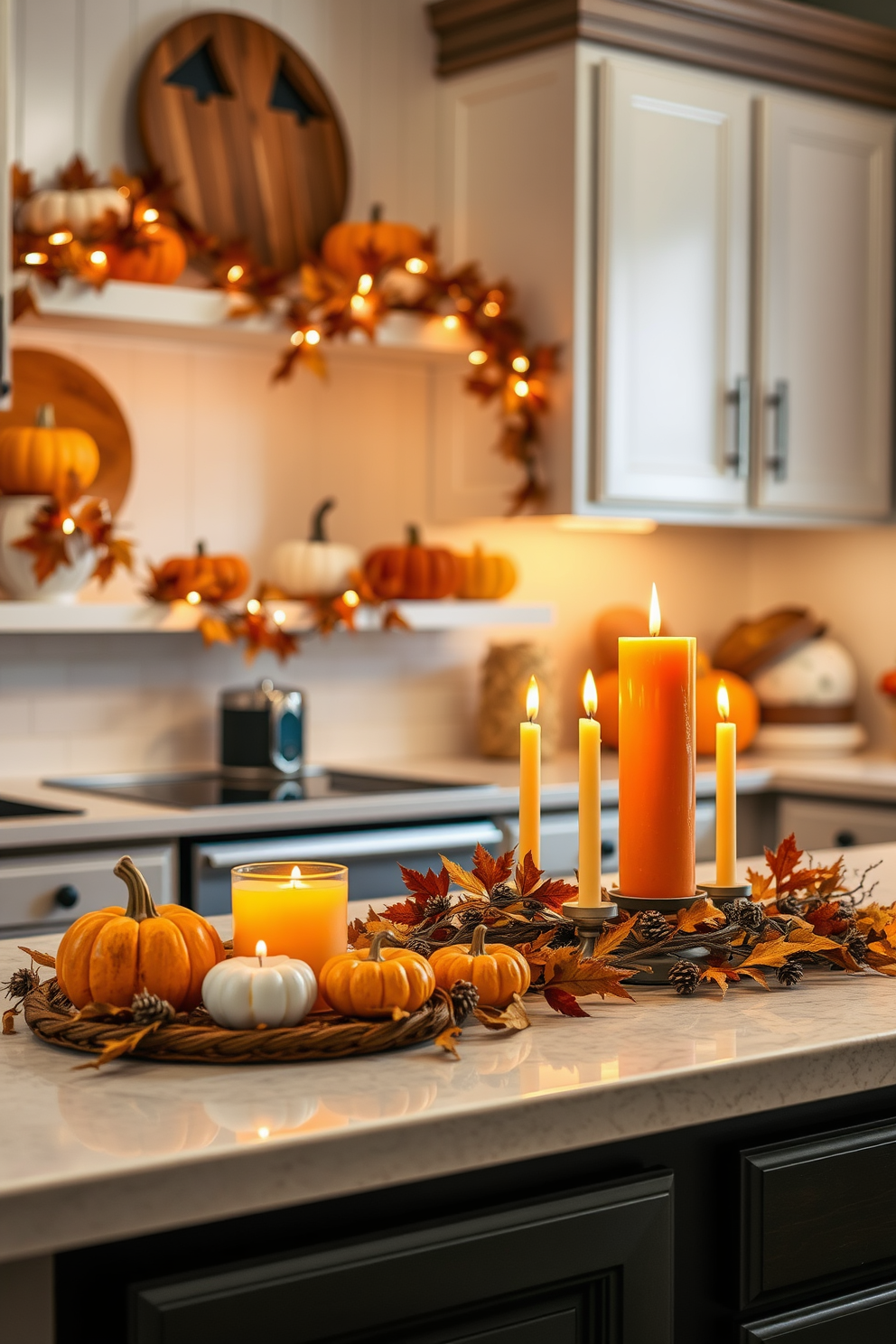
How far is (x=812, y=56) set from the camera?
3871mm

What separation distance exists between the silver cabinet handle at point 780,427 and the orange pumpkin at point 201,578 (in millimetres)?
1359

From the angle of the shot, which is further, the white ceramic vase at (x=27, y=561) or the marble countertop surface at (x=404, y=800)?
the white ceramic vase at (x=27, y=561)

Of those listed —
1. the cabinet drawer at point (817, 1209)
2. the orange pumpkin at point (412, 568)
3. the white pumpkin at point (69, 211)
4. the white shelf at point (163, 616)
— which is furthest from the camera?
the orange pumpkin at point (412, 568)

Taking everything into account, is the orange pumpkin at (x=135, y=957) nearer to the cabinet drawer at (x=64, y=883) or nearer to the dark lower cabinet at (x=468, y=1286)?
the dark lower cabinet at (x=468, y=1286)

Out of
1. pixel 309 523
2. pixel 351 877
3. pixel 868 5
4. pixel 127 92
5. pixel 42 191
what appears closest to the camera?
pixel 351 877

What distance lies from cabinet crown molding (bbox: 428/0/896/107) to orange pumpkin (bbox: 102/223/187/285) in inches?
37.8

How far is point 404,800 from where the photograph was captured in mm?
3029

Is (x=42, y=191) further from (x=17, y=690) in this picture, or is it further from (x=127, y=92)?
(x=17, y=690)

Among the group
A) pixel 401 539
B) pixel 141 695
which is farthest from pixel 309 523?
pixel 141 695

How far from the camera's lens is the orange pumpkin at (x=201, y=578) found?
3.19m

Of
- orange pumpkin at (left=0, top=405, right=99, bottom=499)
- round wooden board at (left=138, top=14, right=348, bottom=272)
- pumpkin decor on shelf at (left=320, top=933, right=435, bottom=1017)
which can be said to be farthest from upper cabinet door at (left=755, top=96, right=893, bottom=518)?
pumpkin decor on shelf at (left=320, top=933, right=435, bottom=1017)

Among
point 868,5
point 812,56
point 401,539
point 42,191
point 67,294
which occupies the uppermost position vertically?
point 868,5

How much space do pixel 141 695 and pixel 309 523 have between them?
562 mm

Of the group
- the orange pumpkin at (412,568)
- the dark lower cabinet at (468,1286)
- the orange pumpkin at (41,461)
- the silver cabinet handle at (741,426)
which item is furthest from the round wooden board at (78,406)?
the dark lower cabinet at (468,1286)
